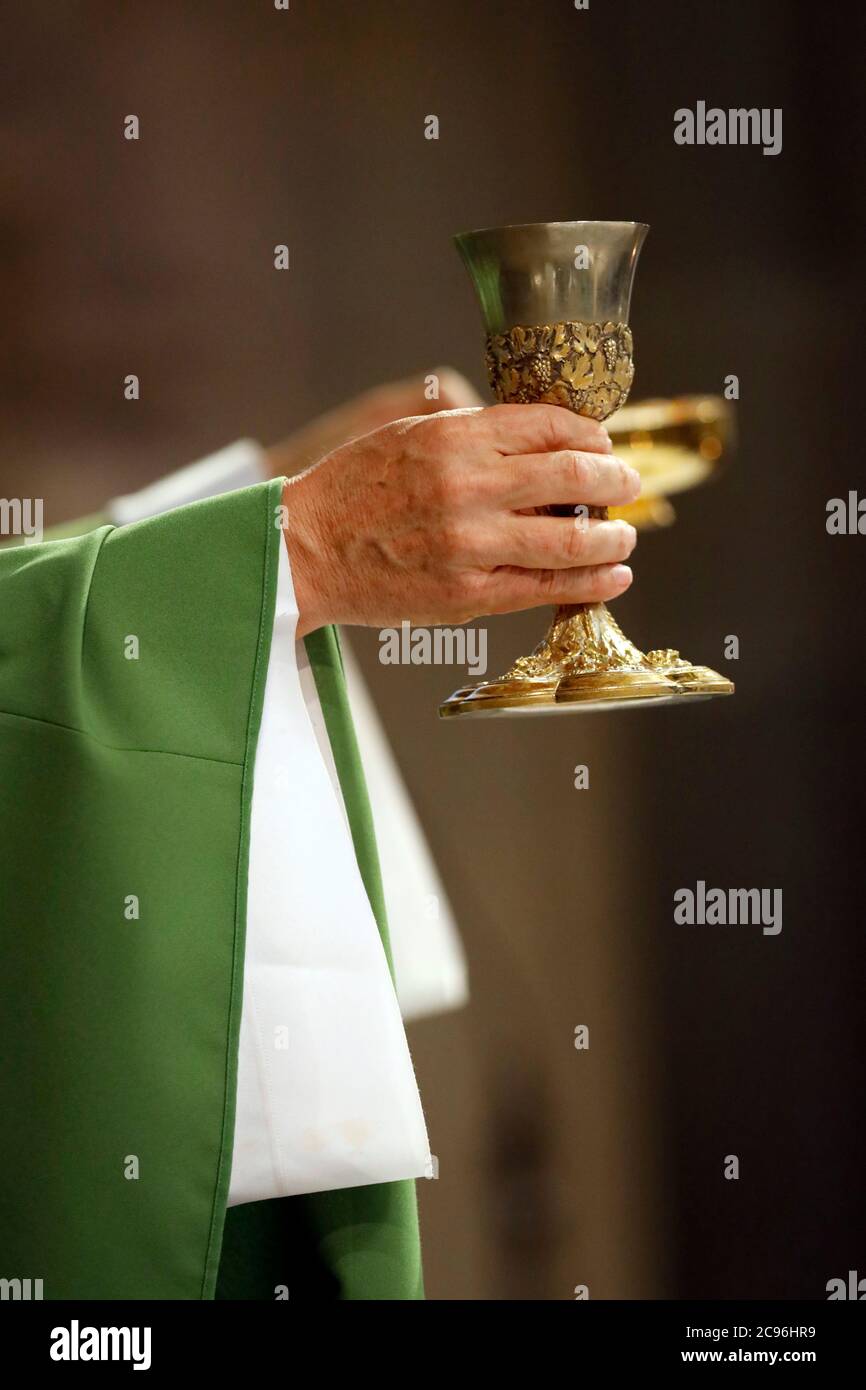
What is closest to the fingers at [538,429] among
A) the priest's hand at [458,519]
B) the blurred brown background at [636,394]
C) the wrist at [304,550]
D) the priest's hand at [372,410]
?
the priest's hand at [458,519]

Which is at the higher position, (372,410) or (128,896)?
(372,410)

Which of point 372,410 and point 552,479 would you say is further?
point 372,410

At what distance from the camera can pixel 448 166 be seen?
7.94 feet

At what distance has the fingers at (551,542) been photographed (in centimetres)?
103

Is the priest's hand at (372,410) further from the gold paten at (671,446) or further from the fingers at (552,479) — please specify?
the fingers at (552,479)

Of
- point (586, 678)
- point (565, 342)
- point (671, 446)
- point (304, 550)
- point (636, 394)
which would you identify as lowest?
point (586, 678)

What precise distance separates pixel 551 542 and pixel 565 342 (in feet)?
0.54

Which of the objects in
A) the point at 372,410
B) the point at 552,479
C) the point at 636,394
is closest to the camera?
the point at 552,479

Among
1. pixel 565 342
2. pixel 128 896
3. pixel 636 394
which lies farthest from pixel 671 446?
pixel 128 896

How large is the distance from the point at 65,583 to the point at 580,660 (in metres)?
Answer: 0.41

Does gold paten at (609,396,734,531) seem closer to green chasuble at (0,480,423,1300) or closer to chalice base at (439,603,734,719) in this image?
chalice base at (439,603,734,719)

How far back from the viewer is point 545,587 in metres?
1.07

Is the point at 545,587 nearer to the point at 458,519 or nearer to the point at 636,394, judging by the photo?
the point at 458,519
